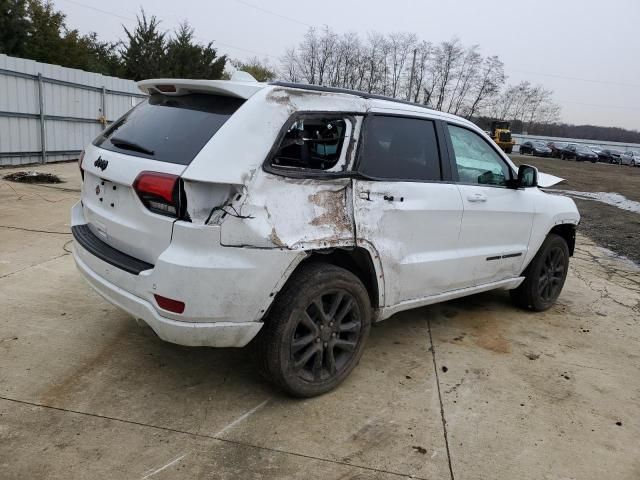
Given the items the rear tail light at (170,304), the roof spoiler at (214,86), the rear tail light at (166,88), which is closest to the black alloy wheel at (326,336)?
the rear tail light at (170,304)

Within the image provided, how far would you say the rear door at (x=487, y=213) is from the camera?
151 inches

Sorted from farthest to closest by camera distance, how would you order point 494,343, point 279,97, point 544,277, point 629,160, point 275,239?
point 629,160
point 544,277
point 494,343
point 279,97
point 275,239

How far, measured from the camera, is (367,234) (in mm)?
3041

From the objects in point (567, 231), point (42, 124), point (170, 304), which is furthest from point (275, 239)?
point (42, 124)

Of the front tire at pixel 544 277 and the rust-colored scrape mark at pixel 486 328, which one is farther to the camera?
the front tire at pixel 544 277

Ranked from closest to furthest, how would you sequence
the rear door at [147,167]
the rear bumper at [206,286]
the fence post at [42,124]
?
the rear bumper at [206,286], the rear door at [147,167], the fence post at [42,124]

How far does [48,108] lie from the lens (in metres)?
12.4

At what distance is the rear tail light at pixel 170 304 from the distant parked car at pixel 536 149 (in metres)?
53.2

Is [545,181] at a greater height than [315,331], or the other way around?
[545,181]

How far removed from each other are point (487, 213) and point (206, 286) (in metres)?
2.44

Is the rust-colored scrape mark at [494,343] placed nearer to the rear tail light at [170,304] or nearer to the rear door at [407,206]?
the rear door at [407,206]

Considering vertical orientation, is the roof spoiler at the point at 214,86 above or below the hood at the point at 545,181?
above

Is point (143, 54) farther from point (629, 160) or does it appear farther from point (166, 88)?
point (629, 160)

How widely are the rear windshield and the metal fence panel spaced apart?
982cm
